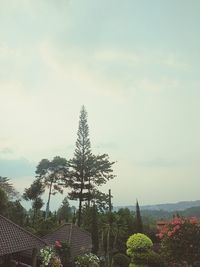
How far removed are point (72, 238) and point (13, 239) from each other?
34.2 feet

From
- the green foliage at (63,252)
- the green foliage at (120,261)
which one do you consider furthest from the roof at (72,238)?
the green foliage at (120,261)

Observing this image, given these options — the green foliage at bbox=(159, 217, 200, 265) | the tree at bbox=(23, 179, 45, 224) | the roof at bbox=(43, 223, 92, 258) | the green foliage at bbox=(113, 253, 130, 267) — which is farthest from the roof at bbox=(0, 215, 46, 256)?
the tree at bbox=(23, 179, 45, 224)

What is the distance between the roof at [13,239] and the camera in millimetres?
18438

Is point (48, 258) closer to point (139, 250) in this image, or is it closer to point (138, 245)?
point (138, 245)

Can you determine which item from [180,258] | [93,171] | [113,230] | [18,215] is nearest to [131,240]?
[113,230]

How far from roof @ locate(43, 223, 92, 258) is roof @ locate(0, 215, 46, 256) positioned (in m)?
A: 7.21

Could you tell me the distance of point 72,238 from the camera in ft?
95.7

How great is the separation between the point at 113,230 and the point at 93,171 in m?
9.99

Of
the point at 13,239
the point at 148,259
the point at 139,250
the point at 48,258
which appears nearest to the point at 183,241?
the point at 48,258

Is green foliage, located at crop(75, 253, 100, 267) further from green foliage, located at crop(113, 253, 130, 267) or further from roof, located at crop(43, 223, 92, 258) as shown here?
green foliage, located at crop(113, 253, 130, 267)

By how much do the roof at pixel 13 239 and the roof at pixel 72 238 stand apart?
284 inches

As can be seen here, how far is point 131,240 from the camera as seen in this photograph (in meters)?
29.4

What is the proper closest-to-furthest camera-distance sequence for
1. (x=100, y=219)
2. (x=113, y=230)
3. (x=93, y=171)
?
(x=113, y=230), (x=100, y=219), (x=93, y=171)

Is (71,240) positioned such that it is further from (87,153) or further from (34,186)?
(34,186)
